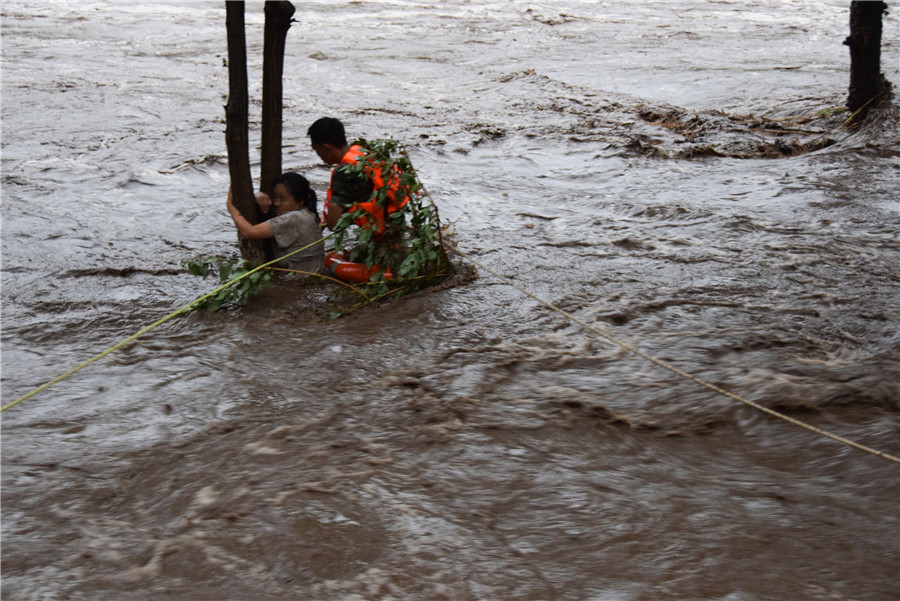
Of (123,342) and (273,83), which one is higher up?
(273,83)

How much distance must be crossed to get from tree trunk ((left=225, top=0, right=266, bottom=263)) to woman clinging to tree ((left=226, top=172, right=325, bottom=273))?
0.27 ft

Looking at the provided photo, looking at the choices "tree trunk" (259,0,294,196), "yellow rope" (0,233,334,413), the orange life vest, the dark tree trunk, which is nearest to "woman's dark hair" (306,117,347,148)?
the orange life vest

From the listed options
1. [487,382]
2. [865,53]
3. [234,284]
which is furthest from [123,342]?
[865,53]

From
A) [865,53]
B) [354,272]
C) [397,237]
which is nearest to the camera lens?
[397,237]

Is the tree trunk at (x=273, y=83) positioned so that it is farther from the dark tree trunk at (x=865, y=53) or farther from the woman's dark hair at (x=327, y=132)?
the dark tree trunk at (x=865, y=53)

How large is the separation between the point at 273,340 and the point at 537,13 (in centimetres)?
1625

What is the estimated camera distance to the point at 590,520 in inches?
127

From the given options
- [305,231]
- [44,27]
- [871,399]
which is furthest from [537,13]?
[871,399]

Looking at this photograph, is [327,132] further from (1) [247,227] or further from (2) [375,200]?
(1) [247,227]

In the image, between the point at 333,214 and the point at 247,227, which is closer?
the point at 247,227

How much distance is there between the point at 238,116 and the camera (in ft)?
16.7

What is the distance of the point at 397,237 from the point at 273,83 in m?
1.28

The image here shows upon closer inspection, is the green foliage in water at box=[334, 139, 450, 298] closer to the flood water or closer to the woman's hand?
the flood water

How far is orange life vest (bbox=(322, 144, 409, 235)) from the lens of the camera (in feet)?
17.3
